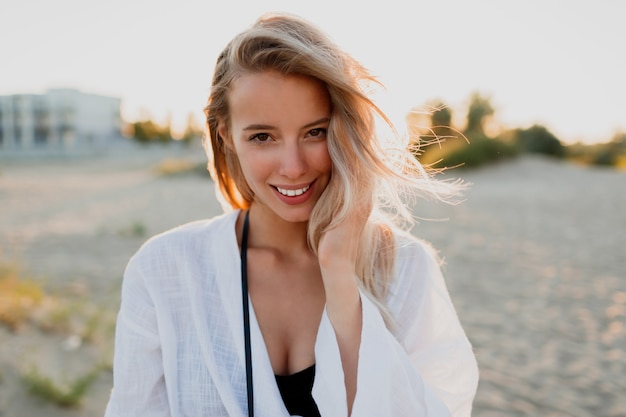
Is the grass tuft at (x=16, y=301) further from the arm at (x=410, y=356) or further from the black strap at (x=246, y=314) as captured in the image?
the arm at (x=410, y=356)

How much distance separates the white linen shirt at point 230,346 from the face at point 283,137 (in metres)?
0.30

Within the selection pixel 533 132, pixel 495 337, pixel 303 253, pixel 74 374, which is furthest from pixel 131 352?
pixel 533 132

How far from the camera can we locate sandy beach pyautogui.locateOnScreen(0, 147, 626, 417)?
3.83 m

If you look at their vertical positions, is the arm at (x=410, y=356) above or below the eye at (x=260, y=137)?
below

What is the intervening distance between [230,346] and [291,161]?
0.66 metres

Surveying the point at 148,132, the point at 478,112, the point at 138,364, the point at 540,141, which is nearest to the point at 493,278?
the point at 138,364

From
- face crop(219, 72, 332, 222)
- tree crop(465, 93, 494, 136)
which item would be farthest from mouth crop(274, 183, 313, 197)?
tree crop(465, 93, 494, 136)

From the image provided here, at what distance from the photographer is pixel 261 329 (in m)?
1.98

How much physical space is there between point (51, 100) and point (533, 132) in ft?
178

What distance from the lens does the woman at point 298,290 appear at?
178 centimetres

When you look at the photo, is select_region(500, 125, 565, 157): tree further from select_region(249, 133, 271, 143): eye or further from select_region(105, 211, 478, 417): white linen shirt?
select_region(249, 133, 271, 143): eye

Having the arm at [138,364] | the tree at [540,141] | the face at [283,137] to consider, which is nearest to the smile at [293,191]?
the face at [283,137]

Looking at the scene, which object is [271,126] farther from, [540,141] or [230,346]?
[540,141]

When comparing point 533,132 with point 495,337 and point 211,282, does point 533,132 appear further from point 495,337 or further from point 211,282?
point 211,282
